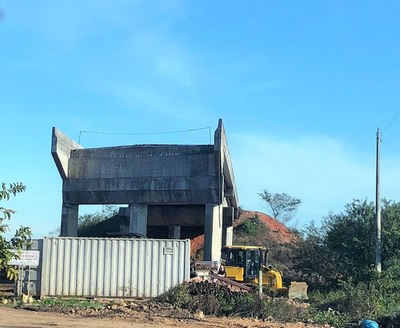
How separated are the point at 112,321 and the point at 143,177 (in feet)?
67.8

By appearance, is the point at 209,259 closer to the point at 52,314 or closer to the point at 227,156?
the point at 227,156

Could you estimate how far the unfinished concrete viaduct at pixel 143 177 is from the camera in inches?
1384

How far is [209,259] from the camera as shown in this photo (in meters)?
35.2

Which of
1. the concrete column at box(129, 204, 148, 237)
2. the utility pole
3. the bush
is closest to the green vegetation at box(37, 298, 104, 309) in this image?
the bush

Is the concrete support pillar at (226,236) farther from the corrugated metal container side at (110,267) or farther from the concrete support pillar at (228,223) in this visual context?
the corrugated metal container side at (110,267)

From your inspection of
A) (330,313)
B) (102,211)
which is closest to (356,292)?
(330,313)

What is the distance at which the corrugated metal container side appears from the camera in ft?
72.7

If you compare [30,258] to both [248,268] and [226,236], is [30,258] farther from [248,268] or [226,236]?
[226,236]

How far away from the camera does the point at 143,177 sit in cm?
3619

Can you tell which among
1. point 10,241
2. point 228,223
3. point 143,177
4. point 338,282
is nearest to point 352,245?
point 338,282

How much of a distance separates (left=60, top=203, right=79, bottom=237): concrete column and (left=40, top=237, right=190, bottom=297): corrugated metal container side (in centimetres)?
1658

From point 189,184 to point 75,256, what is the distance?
45.3 ft

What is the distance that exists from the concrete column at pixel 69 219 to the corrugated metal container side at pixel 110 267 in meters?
16.6

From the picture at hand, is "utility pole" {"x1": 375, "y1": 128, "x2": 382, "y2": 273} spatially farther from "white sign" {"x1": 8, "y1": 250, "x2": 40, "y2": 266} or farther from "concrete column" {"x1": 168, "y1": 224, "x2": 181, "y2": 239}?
"concrete column" {"x1": 168, "y1": 224, "x2": 181, "y2": 239}
